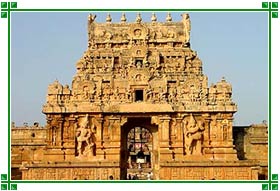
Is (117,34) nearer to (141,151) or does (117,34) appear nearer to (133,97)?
(133,97)

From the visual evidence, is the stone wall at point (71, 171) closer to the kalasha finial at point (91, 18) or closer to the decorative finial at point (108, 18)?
the kalasha finial at point (91, 18)

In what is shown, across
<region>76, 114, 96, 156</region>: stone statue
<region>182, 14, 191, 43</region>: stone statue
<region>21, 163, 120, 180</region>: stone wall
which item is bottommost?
<region>21, 163, 120, 180</region>: stone wall

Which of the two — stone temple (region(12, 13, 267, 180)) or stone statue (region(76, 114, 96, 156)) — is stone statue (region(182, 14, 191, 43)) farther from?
stone statue (region(76, 114, 96, 156))

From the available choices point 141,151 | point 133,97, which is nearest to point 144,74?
point 133,97

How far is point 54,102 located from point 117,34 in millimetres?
7480

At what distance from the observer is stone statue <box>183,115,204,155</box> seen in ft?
84.1

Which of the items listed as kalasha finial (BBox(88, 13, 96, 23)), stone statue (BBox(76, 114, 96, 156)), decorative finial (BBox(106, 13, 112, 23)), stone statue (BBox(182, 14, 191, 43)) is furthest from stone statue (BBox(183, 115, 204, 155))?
decorative finial (BBox(106, 13, 112, 23))

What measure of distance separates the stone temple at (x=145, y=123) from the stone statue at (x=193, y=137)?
51mm

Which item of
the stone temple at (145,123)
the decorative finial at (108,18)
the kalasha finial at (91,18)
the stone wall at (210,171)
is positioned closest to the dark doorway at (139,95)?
the stone temple at (145,123)

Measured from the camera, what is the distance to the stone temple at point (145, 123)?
24719 mm

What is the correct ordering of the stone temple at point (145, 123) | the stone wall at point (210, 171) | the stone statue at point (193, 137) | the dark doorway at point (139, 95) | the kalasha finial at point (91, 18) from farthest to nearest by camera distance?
1. the kalasha finial at point (91, 18)
2. the dark doorway at point (139, 95)
3. the stone statue at point (193, 137)
4. the stone temple at point (145, 123)
5. the stone wall at point (210, 171)

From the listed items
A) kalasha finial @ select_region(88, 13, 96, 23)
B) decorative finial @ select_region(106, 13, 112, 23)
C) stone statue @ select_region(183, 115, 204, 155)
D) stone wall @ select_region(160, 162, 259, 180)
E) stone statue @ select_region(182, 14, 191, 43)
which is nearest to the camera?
stone wall @ select_region(160, 162, 259, 180)

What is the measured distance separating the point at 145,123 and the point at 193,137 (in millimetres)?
4084

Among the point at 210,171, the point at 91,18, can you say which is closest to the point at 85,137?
the point at 210,171
